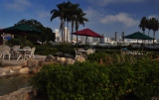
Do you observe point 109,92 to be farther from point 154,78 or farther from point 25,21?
point 25,21

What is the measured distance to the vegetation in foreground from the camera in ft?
10.7

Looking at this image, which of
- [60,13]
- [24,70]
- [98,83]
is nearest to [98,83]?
[98,83]

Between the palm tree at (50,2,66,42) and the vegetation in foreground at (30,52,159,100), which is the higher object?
the palm tree at (50,2,66,42)

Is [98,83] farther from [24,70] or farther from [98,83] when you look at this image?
[24,70]

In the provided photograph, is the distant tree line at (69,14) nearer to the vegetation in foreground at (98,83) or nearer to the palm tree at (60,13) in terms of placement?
the palm tree at (60,13)

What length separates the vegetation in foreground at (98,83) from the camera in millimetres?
3250

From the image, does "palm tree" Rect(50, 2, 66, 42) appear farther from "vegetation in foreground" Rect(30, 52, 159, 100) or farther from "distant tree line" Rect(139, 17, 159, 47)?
"vegetation in foreground" Rect(30, 52, 159, 100)

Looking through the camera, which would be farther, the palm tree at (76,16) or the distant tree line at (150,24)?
the distant tree line at (150,24)

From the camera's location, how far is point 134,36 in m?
19.0

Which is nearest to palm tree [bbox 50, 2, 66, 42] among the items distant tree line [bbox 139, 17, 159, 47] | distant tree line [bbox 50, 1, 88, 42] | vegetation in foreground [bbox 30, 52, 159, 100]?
distant tree line [bbox 50, 1, 88, 42]

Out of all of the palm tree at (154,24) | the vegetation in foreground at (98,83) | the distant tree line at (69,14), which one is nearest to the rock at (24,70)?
the vegetation in foreground at (98,83)

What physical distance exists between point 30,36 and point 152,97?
123 ft

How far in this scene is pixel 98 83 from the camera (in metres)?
3.25

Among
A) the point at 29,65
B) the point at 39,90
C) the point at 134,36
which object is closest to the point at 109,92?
→ the point at 39,90
